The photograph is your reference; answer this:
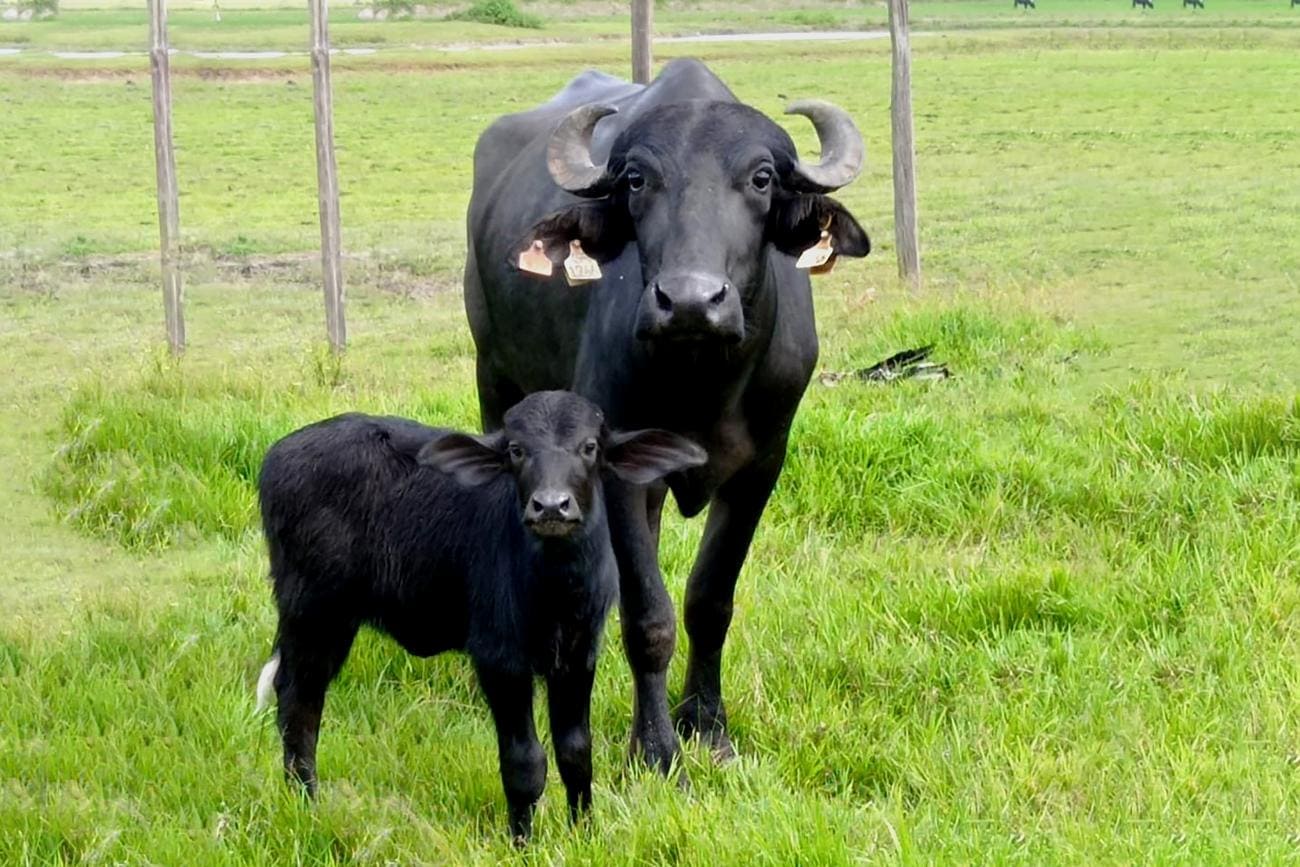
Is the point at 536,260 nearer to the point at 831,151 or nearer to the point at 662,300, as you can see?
the point at 662,300

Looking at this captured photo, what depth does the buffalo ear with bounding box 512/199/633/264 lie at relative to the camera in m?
5.05

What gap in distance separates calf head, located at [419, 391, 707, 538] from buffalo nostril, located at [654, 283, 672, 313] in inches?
12.2

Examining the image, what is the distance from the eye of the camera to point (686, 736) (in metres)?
5.41

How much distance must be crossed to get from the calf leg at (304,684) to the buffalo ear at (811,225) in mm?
1669

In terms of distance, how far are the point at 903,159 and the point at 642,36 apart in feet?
9.12

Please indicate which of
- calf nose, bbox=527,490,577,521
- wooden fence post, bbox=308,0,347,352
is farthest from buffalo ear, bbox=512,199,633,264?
wooden fence post, bbox=308,0,347,352

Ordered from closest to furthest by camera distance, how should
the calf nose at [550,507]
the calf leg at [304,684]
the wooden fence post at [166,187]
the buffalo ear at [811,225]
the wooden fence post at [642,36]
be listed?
the calf nose at [550,507], the calf leg at [304,684], the buffalo ear at [811,225], the wooden fence post at [642,36], the wooden fence post at [166,187]

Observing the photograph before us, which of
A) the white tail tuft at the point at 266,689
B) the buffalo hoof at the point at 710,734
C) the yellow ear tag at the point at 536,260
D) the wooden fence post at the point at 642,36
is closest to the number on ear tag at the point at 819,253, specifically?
→ the yellow ear tag at the point at 536,260

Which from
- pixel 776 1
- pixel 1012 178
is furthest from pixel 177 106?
pixel 776 1

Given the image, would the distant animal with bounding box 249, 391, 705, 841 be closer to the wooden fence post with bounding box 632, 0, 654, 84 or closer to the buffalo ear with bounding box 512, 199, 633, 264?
the buffalo ear with bounding box 512, 199, 633, 264

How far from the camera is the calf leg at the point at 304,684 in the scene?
4820 millimetres

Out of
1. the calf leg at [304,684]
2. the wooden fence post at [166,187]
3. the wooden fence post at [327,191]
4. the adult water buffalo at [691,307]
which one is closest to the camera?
the adult water buffalo at [691,307]

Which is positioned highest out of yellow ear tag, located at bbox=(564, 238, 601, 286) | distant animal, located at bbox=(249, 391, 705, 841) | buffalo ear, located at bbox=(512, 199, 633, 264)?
buffalo ear, located at bbox=(512, 199, 633, 264)

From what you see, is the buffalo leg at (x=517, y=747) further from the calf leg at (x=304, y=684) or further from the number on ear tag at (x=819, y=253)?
the number on ear tag at (x=819, y=253)
